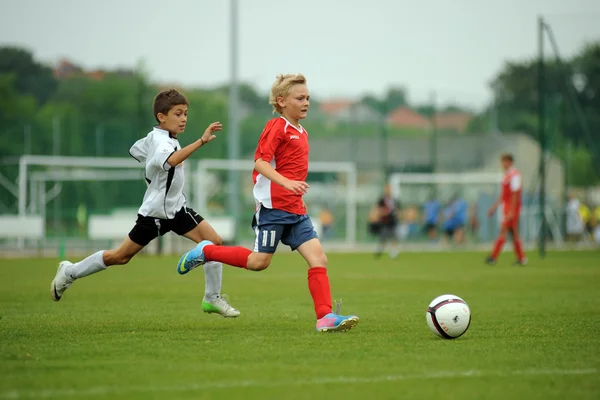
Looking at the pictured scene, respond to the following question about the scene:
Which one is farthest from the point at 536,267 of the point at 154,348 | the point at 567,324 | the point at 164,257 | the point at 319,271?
the point at 154,348

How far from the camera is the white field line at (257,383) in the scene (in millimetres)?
5336

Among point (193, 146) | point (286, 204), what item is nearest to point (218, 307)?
point (286, 204)

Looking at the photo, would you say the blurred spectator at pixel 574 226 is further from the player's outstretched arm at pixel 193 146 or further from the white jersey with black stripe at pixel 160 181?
the player's outstretched arm at pixel 193 146

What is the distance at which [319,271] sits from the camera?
8.23 metres

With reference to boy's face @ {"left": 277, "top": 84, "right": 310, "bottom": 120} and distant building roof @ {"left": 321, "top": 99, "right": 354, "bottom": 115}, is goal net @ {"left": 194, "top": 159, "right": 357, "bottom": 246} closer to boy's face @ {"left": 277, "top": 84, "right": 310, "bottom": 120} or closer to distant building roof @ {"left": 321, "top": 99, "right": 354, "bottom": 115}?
distant building roof @ {"left": 321, "top": 99, "right": 354, "bottom": 115}

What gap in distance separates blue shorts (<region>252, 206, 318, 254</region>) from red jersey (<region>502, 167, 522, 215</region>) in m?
12.4

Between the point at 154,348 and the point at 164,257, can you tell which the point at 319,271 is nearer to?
the point at 154,348

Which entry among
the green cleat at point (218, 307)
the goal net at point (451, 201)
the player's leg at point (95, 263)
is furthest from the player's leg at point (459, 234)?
the player's leg at point (95, 263)

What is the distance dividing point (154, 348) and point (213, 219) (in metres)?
20.2

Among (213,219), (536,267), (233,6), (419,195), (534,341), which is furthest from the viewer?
(419,195)

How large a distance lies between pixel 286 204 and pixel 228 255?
0.70 metres

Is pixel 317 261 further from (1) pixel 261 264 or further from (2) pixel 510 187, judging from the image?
(2) pixel 510 187

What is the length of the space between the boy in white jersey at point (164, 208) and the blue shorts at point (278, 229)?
91cm

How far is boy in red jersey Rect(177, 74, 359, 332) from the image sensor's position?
27.0ft
